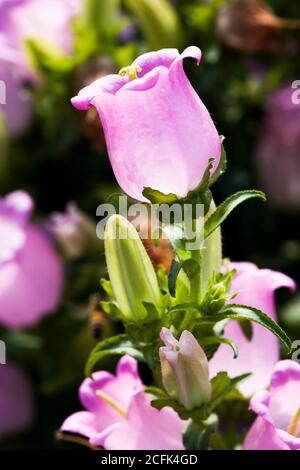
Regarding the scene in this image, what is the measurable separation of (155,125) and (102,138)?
1.10ft

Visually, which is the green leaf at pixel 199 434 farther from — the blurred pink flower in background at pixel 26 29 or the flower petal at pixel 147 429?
the blurred pink flower in background at pixel 26 29

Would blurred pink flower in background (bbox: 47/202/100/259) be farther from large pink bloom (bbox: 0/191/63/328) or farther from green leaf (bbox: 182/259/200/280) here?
green leaf (bbox: 182/259/200/280)

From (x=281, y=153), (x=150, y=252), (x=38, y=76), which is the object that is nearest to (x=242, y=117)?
(x=281, y=153)

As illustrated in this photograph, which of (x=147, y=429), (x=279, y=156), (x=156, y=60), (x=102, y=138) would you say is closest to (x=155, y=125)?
(x=156, y=60)

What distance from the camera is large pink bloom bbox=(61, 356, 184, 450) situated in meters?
0.42

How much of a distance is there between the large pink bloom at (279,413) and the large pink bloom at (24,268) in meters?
0.31

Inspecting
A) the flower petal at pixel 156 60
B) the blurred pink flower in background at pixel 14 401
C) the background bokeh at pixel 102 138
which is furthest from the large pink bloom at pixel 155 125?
the blurred pink flower in background at pixel 14 401

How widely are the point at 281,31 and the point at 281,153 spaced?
0.31ft

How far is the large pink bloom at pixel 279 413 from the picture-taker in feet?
1.30

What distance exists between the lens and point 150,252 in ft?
1.63

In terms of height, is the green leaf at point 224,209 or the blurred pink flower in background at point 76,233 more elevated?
the green leaf at point 224,209

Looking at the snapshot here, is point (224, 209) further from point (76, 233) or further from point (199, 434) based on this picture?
point (76, 233)

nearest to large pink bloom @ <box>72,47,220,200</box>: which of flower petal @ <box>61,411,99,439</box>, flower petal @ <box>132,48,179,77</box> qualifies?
flower petal @ <box>132,48,179,77</box>

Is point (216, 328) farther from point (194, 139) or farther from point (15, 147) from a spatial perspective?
point (15, 147)
